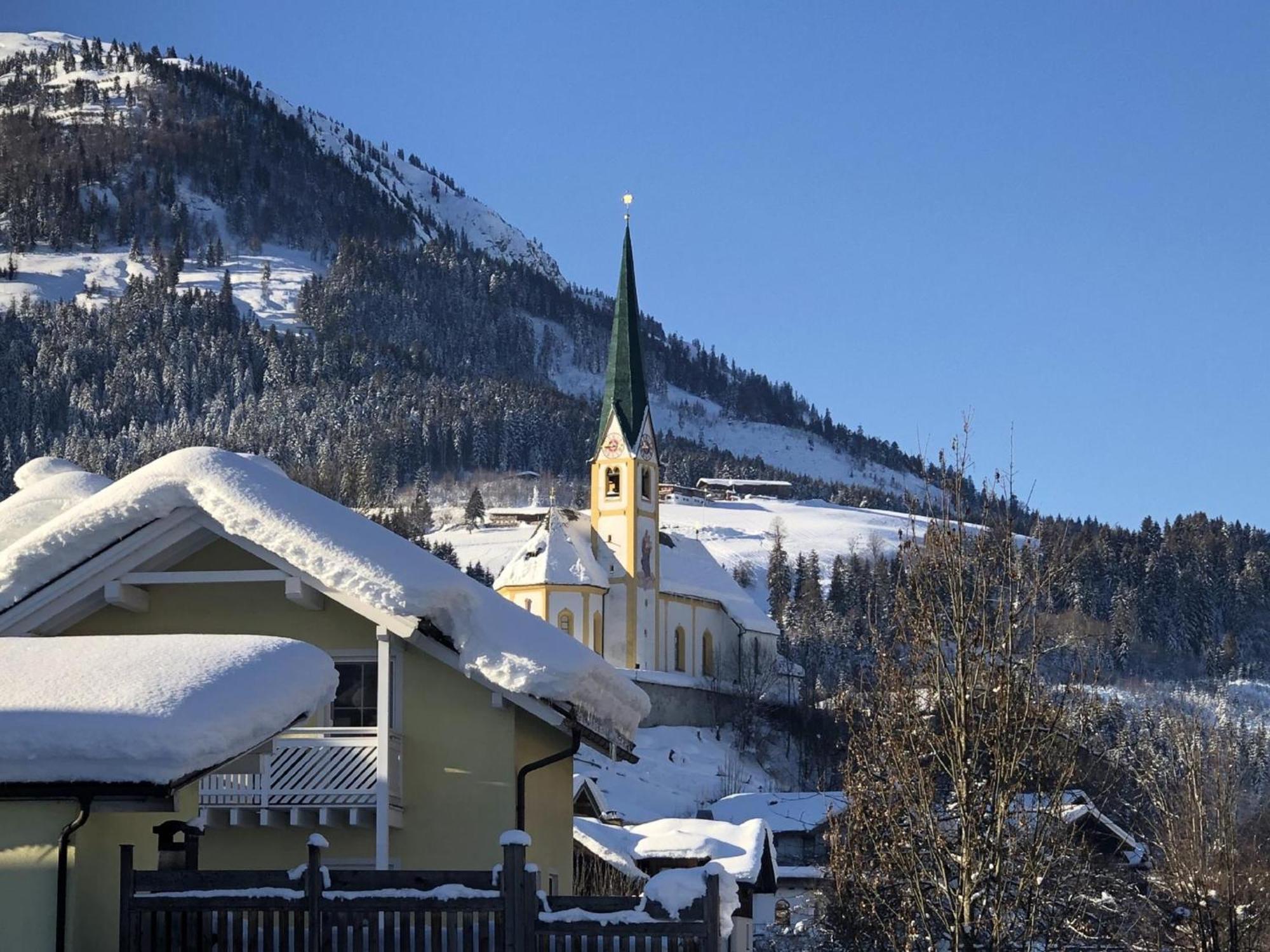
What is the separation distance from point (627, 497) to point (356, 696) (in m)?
85.7

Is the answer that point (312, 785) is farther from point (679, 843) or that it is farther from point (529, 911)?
point (679, 843)

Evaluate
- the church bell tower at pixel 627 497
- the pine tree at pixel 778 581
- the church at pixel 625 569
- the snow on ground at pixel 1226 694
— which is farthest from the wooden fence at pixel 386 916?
the pine tree at pixel 778 581

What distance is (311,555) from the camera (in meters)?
15.1

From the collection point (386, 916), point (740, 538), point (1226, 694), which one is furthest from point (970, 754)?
point (740, 538)

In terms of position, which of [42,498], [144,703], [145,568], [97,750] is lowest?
[97,750]

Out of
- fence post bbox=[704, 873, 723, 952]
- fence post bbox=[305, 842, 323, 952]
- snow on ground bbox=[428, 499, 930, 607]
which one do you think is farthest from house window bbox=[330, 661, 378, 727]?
snow on ground bbox=[428, 499, 930, 607]

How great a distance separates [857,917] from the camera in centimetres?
2952

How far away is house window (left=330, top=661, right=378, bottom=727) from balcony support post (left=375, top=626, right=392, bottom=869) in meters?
0.86

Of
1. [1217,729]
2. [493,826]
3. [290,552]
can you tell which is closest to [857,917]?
[1217,729]

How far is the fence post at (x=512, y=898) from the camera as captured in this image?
10680mm

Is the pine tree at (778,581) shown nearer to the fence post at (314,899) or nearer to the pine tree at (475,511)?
the pine tree at (475,511)

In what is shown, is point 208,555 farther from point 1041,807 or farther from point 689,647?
point 689,647

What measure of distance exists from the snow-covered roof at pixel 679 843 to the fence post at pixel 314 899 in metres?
18.2

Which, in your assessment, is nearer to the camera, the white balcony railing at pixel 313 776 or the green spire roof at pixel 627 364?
the white balcony railing at pixel 313 776
